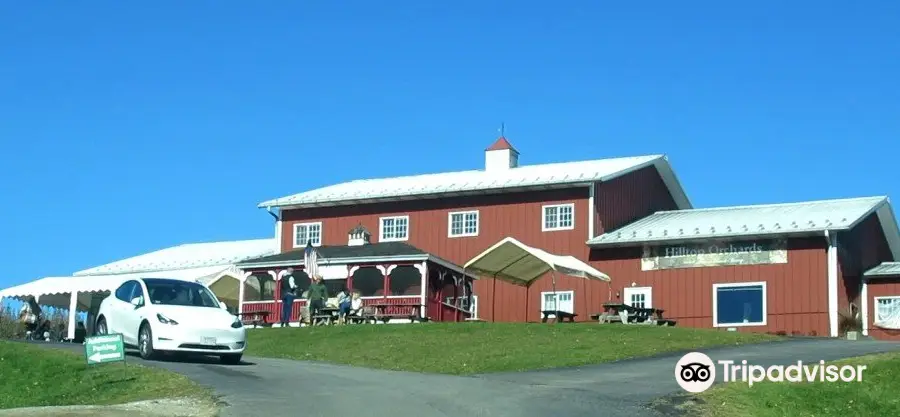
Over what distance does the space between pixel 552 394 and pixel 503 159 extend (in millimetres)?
31523

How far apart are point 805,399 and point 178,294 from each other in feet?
37.3

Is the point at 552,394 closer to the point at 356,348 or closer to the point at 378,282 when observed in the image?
the point at 356,348

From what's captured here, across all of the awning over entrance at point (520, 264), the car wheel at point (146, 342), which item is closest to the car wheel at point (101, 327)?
the car wheel at point (146, 342)

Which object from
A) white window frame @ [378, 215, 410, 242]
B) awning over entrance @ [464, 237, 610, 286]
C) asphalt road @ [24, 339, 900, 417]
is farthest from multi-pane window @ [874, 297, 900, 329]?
white window frame @ [378, 215, 410, 242]

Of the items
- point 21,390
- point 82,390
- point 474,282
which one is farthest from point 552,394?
point 474,282

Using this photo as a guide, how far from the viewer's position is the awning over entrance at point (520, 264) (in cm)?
3694

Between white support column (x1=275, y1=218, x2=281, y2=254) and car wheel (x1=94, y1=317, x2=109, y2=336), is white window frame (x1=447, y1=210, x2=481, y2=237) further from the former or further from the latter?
car wheel (x1=94, y1=317, x2=109, y2=336)

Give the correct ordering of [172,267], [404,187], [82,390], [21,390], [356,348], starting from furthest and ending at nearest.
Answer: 1. [172,267]
2. [404,187]
3. [356,348]
4. [21,390]
5. [82,390]

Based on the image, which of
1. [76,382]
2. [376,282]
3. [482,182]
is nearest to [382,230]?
[376,282]

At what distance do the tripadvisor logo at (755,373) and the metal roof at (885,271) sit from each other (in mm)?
19056

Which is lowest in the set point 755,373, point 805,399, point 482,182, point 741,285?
point 805,399

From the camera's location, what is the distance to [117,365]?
21.7 meters

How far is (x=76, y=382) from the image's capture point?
2042 cm

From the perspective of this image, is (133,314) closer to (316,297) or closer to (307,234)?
(316,297)
